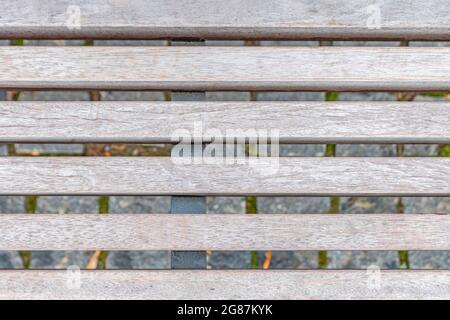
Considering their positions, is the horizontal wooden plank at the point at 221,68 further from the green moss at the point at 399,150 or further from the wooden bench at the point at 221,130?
the green moss at the point at 399,150

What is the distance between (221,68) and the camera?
112cm

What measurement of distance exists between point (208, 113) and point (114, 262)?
58cm

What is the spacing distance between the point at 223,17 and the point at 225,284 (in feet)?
2.12

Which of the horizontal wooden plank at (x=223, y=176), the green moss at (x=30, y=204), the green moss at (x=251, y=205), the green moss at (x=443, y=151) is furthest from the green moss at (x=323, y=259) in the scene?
the green moss at (x=30, y=204)

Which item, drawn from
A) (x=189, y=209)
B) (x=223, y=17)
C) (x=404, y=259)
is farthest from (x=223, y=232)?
(x=404, y=259)

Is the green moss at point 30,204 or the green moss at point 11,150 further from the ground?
the green moss at point 11,150

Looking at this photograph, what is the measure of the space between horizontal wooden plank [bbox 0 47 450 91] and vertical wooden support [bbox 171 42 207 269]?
3 centimetres

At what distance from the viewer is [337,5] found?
3.69 ft

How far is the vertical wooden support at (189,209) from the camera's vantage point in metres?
1.12

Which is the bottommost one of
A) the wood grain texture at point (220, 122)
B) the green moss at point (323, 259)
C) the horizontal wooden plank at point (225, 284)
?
the green moss at point (323, 259)

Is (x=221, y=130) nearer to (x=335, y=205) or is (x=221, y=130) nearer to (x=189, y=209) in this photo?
(x=189, y=209)

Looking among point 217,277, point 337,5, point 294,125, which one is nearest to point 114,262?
point 217,277

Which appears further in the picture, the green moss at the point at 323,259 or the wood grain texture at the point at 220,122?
the green moss at the point at 323,259
